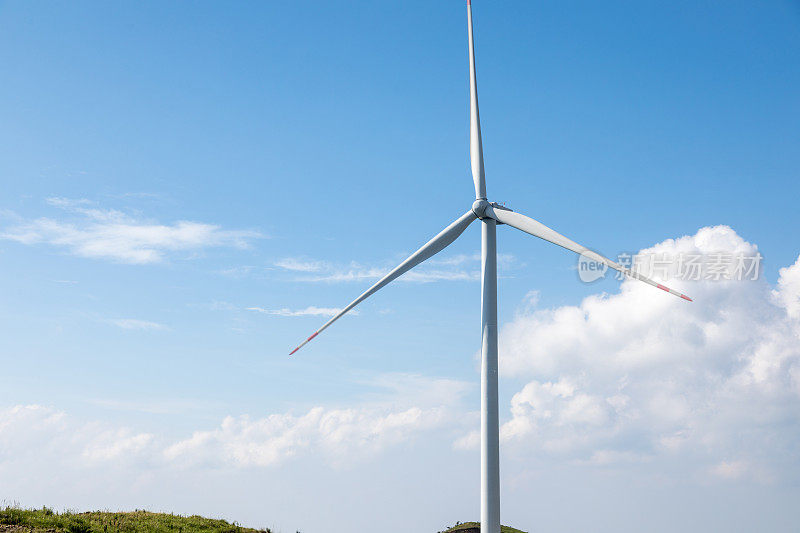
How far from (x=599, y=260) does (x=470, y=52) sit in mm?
19227

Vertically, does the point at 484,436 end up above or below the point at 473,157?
below

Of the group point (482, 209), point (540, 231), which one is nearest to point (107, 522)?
point (482, 209)

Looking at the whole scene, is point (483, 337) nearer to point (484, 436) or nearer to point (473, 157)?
point (484, 436)

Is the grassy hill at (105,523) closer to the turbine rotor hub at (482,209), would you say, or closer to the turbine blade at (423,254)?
the turbine blade at (423,254)

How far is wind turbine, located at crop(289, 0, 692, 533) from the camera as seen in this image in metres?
38.9

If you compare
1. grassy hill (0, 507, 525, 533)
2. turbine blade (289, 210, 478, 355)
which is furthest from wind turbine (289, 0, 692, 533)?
grassy hill (0, 507, 525, 533)

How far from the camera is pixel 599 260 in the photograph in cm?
3756

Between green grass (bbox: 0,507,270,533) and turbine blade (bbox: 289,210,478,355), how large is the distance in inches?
599

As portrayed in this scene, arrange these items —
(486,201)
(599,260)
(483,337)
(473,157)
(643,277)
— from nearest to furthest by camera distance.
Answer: (643,277) < (599,260) < (483,337) < (486,201) < (473,157)

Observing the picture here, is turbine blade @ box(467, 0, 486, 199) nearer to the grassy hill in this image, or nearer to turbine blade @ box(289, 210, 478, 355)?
turbine blade @ box(289, 210, 478, 355)

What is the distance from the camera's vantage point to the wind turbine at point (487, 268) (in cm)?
3894

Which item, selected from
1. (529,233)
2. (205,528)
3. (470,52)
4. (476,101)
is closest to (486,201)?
(529,233)

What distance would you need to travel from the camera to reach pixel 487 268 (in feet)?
137

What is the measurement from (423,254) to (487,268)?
5.10 metres
